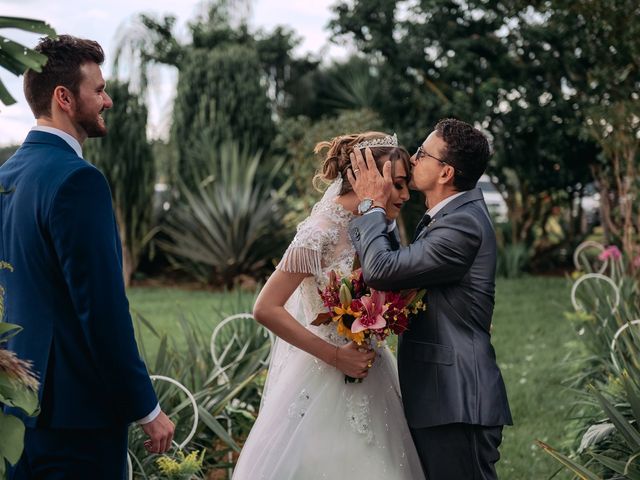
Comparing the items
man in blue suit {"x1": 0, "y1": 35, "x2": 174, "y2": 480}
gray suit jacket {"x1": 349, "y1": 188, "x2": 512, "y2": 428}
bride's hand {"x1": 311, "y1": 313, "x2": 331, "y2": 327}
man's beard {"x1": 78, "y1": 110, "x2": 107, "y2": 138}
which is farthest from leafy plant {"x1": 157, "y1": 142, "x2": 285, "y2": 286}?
man in blue suit {"x1": 0, "y1": 35, "x2": 174, "y2": 480}

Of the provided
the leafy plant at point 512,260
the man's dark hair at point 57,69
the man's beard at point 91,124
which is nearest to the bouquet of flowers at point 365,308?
the man's beard at point 91,124

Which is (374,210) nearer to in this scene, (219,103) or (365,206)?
(365,206)

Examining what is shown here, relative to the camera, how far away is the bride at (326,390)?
3.15 metres

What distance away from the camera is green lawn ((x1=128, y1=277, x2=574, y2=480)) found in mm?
5773

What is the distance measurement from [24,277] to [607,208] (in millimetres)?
10941

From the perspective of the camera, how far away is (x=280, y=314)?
319 centimetres

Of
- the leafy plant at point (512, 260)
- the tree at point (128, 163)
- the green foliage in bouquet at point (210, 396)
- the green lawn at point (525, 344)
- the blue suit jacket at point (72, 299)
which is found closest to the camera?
the blue suit jacket at point (72, 299)

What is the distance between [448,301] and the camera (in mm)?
2984

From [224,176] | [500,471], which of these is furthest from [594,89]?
[500,471]

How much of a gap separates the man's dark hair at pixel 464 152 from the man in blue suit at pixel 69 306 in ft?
3.85

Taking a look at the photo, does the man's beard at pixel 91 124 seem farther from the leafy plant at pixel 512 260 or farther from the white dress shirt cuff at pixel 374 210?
the leafy plant at pixel 512 260

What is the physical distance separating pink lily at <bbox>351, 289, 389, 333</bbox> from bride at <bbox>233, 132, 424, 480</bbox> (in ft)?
0.56

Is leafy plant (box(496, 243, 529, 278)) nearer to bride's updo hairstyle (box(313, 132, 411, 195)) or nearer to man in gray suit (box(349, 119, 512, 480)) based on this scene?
bride's updo hairstyle (box(313, 132, 411, 195))

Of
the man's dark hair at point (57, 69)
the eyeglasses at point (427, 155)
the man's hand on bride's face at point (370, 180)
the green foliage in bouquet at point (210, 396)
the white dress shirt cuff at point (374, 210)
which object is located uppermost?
the man's dark hair at point (57, 69)
